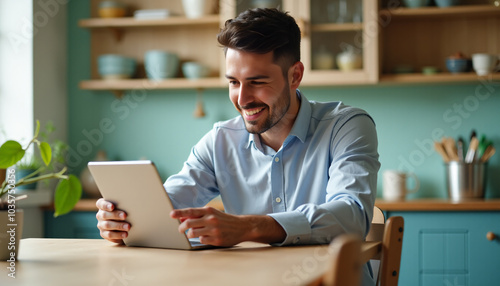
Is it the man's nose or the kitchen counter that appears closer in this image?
the man's nose

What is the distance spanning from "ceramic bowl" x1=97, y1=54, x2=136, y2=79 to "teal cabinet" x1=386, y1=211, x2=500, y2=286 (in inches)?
67.2

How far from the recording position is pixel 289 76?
186cm

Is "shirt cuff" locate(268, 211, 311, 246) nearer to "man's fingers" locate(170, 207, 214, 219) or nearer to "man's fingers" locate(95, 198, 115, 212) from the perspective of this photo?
"man's fingers" locate(170, 207, 214, 219)

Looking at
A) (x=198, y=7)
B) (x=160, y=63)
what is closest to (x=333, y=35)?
(x=198, y=7)

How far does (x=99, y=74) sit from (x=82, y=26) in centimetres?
31

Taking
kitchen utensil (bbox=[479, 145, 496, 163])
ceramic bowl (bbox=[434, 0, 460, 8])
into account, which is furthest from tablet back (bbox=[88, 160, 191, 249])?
ceramic bowl (bbox=[434, 0, 460, 8])

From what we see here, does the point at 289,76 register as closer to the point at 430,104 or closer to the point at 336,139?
the point at 336,139

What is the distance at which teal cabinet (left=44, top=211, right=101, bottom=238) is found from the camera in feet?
10.3

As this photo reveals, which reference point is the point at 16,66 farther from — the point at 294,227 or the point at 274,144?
the point at 294,227

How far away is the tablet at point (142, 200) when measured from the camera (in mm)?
1278

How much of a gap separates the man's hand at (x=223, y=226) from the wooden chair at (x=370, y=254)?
15cm

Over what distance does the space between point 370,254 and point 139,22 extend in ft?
8.08

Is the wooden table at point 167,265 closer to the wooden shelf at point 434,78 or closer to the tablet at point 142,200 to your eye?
the tablet at point 142,200

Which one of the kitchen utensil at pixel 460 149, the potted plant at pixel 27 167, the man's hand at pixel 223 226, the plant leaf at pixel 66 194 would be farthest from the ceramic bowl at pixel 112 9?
the plant leaf at pixel 66 194
